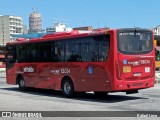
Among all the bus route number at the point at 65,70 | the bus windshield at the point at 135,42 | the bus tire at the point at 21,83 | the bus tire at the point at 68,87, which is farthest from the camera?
the bus tire at the point at 21,83

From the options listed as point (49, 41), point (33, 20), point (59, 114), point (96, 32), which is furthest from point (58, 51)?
point (33, 20)

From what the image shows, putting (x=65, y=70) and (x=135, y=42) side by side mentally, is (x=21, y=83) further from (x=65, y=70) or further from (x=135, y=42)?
(x=135, y=42)

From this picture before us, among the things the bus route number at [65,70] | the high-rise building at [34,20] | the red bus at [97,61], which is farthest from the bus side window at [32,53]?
the high-rise building at [34,20]

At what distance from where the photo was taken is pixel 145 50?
15930mm

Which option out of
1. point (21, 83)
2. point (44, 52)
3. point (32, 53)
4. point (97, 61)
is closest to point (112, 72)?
point (97, 61)

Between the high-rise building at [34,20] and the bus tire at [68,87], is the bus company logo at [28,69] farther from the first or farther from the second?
the high-rise building at [34,20]

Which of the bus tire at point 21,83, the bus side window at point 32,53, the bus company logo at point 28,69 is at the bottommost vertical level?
the bus tire at point 21,83

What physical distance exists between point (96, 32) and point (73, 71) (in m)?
2.35

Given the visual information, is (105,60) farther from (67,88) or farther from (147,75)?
(67,88)

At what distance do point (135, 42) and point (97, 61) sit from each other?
1.71 meters

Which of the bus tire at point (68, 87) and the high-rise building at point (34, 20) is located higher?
the high-rise building at point (34, 20)

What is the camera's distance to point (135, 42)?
1564 cm

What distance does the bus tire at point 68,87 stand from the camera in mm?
17580

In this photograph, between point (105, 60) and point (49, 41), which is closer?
point (105, 60)
